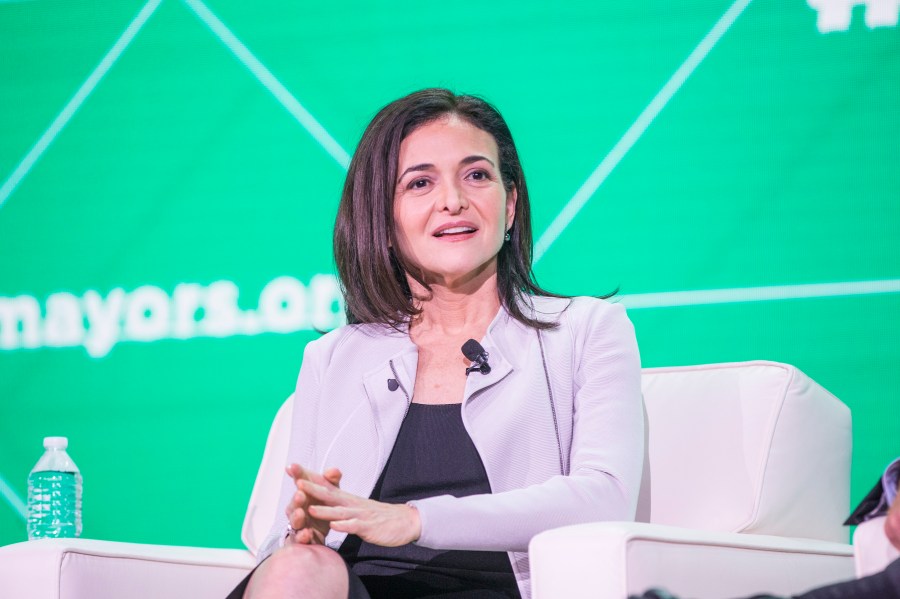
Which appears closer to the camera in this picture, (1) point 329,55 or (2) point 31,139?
(1) point 329,55

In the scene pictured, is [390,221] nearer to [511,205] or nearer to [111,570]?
[511,205]

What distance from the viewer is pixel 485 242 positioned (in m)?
2.31

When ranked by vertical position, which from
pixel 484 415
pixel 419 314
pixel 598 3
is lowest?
pixel 484 415

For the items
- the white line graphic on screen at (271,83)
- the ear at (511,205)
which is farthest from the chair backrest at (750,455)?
the white line graphic on screen at (271,83)

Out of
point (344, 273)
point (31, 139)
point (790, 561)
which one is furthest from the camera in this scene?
point (31, 139)

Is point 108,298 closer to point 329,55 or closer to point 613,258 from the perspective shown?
point 329,55

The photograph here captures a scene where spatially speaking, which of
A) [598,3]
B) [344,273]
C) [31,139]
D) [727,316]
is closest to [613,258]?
[727,316]

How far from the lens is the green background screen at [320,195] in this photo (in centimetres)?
300

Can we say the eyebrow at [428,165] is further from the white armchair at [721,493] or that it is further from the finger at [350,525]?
the finger at [350,525]

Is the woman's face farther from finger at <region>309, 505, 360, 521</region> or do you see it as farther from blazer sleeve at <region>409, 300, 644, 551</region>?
finger at <region>309, 505, 360, 521</region>

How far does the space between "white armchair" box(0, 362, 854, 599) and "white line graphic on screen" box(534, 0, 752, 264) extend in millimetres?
821

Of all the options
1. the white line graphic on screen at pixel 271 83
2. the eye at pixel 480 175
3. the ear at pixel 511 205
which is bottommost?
the ear at pixel 511 205

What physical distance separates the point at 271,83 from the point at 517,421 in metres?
1.77

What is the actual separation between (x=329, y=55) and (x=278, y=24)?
8.1 inches
